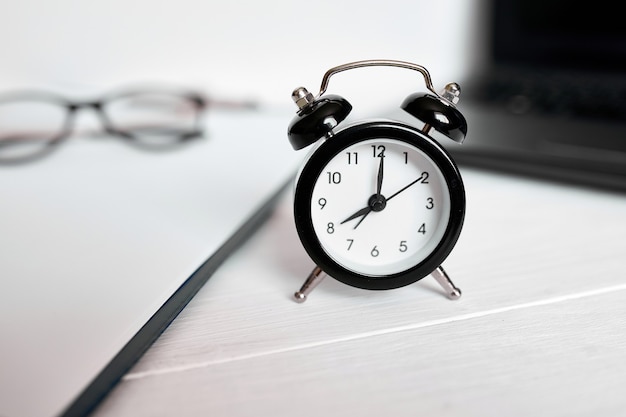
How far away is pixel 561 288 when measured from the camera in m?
0.52

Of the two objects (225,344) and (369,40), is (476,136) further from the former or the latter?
(225,344)

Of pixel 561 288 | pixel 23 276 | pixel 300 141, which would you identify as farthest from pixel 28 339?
pixel 561 288

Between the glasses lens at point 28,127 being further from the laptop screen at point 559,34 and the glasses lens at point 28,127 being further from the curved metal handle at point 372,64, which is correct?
the laptop screen at point 559,34

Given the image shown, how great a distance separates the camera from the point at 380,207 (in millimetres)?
496

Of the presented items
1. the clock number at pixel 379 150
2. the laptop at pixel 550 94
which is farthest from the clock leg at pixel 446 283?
the laptop at pixel 550 94

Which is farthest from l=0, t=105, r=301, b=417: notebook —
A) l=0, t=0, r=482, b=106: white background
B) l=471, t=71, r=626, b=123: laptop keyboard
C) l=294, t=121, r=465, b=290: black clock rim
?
l=471, t=71, r=626, b=123: laptop keyboard

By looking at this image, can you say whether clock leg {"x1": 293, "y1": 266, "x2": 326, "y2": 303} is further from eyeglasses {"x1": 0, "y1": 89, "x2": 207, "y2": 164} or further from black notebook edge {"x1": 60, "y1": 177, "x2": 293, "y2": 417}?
eyeglasses {"x1": 0, "y1": 89, "x2": 207, "y2": 164}

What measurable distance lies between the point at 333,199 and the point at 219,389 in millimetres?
178

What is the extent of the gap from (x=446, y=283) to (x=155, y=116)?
2.26 feet

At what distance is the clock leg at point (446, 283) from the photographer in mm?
502

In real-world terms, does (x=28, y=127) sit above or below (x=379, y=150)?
below

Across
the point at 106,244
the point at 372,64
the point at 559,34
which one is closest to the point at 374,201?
the point at 372,64

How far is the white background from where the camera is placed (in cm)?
114

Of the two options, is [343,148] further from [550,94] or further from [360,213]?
[550,94]
